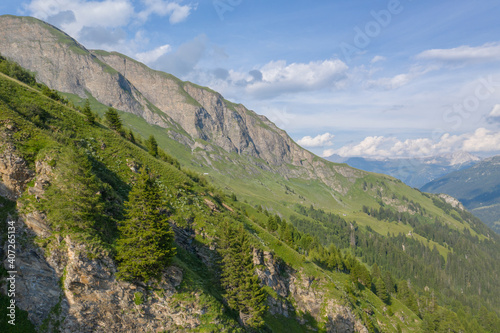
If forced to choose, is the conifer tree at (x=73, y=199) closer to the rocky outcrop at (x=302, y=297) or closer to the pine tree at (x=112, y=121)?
the pine tree at (x=112, y=121)

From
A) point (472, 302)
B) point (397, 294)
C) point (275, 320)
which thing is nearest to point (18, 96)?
point (275, 320)

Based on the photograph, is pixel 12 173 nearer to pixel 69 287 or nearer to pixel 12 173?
pixel 12 173

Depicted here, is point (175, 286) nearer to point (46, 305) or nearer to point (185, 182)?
point (46, 305)

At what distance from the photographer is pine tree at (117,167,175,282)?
25420 millimetres

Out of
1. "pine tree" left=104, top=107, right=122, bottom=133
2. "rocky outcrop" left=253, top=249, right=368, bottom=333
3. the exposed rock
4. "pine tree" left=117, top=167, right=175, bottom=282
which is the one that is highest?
"pine tree" left=104, top=107, right=122, bottom=133

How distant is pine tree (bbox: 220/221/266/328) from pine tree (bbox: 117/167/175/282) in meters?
11.6

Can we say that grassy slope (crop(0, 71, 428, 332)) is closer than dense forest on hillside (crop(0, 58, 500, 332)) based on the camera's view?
No

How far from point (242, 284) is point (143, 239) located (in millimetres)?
17760

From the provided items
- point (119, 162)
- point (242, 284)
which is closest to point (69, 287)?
point (242, 284)

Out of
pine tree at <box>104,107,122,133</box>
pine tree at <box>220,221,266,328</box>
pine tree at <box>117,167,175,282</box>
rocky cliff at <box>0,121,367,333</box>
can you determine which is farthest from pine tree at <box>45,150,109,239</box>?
pine tree at <box>104,107,122,133</box>

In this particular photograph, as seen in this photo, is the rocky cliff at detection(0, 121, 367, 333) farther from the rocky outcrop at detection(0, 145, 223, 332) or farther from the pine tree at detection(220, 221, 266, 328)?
the pine tree at detection(220, 221, 266, 328)

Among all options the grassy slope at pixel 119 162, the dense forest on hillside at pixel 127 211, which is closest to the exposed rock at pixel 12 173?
the dense forest on hillside at pixel 127 211

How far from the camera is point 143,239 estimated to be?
2658cm

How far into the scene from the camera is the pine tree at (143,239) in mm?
A: 25420
